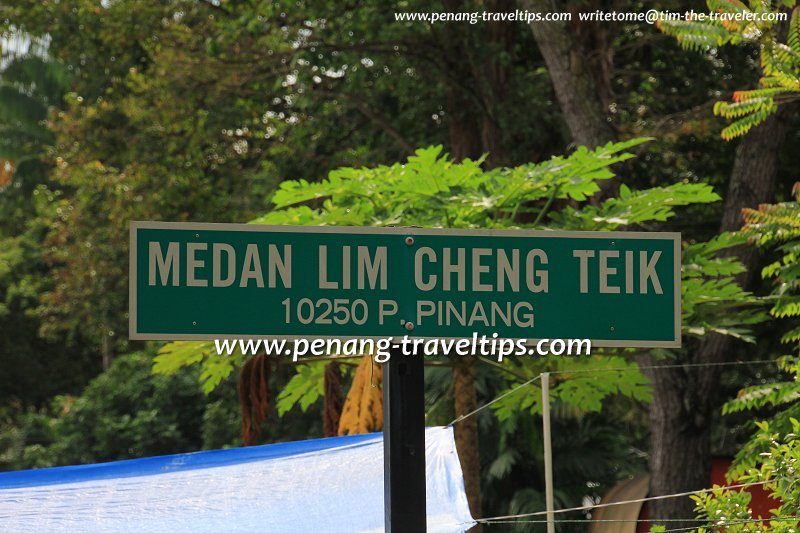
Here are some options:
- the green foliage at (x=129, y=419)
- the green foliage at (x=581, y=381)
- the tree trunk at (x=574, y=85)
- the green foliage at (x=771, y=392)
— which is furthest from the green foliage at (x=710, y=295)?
A: the green foliage at (x=129, y=419)

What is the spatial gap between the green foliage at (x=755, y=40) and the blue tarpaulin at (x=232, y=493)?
2914 millimetres

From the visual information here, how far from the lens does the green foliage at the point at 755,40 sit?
695 cm

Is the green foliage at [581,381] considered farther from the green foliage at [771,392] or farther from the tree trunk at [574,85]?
the tree trunk at [574,85]

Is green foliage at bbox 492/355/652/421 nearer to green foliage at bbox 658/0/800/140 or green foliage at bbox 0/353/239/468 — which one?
green foliage at bbox 658/0/800/140

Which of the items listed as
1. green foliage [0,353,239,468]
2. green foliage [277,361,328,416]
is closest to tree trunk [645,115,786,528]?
green foliage [277,361,328,416]

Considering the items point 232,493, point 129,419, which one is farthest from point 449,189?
point 129,419

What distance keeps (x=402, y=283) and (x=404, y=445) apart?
406mm

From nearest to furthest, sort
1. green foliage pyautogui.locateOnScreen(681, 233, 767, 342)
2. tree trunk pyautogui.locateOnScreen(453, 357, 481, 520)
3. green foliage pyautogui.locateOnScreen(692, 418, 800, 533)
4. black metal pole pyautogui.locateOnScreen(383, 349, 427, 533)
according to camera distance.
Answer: black metal pole pyautogui.locateOnScreen(383, 349, 427, 533)
green foliage pyautogui.locateOnScreen(692, 418, 800, 533)
green foliage pyautogui.locateOnScreen(681, 233, 767, 342)
tree trunk pyautogui.locateOnScreen(453, 357, 481, 520)

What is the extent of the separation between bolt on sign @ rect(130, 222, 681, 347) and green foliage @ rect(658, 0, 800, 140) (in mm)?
3941

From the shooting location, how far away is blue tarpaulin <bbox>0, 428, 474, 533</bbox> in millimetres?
5871

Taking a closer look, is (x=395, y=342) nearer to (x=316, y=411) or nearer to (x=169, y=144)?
(x=169, y=144)

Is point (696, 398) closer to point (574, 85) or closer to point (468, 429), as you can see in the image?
point (574, 85)

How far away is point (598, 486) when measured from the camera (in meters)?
15.2

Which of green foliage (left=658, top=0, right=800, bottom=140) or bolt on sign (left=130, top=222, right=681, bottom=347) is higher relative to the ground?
green foliage (left=658, top=0, right=800, bottom=140)
